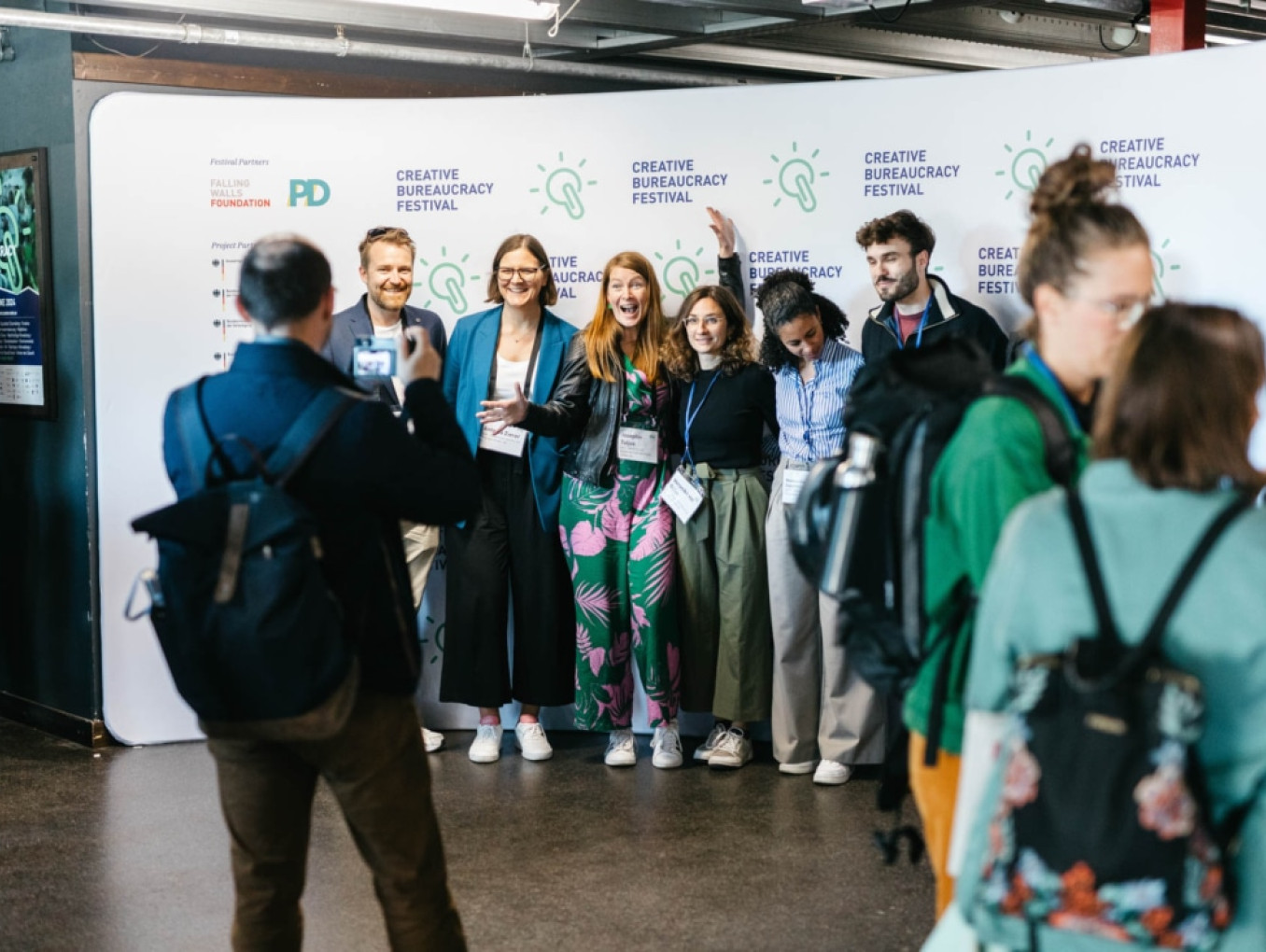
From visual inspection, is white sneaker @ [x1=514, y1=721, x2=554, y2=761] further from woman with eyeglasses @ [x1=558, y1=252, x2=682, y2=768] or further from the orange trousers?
the orange trousers

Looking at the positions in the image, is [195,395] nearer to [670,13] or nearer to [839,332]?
[839,332]

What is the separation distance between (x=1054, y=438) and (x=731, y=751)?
10.4 feet

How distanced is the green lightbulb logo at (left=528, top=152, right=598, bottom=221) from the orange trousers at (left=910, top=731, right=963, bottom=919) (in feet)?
11.1

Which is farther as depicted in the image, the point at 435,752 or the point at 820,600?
the point at 435,752

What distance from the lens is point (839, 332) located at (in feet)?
15.9

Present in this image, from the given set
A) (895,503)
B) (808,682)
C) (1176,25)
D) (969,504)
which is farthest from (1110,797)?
(1176,25)

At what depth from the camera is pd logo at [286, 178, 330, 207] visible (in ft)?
17.1

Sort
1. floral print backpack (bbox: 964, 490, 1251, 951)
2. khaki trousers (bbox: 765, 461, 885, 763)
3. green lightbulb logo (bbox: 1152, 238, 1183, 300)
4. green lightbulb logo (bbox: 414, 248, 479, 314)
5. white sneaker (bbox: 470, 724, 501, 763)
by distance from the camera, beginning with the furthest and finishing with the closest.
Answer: green lightbulb logo (bbox: 414, 248, 479, 314) < white sneaker (bbox: 470, 724, 501, 763) < khaki trousers (bbox: 765, 461, 885, 763) < green lightbulb logo (bbox: 1152, 238, 1183, 300) < floral print backpack (bbox: 964, 490, 1251, 951)

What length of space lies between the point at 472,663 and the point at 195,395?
2.76 m

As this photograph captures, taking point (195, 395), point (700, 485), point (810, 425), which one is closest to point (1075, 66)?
point (810, 425)

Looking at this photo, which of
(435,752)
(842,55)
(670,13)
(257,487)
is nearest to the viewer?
(257,487)

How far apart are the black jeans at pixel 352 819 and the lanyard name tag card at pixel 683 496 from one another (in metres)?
2.47

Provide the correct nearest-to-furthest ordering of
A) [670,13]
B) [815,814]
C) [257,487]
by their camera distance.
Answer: [257,487]
[815,814]
[670,13]

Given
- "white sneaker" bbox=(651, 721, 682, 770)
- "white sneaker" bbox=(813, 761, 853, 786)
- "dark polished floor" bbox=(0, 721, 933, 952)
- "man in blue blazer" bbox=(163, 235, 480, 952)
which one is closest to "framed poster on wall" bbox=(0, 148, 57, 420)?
"dark polished floor" bbox=(0, 721, 933, 952)
